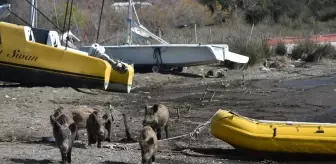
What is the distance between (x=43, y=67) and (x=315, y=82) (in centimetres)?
1012

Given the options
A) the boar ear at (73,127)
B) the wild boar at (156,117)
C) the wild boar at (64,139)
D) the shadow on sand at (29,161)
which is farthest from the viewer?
the wild boar at (156,117)

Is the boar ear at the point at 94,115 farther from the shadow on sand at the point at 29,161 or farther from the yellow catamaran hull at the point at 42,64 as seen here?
the yellow catamaran hull at the point at 42,64

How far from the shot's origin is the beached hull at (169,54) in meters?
28.0

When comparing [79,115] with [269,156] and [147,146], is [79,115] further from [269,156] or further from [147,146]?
[269,156]

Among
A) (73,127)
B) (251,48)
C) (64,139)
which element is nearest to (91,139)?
(73,127)

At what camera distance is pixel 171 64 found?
2822cm

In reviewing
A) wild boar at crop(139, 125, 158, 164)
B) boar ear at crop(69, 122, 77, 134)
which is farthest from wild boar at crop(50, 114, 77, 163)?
wild boar at crop(139, 125, 158, 164)

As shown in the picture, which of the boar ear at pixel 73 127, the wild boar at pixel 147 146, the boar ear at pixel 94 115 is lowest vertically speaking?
the wild boar at pixel 147 146

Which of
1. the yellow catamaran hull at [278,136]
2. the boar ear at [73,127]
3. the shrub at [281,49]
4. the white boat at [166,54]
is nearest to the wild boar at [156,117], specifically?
the yellow catamaran hull at [278,136]

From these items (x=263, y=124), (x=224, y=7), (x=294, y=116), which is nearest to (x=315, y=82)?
(x=294, y=116)

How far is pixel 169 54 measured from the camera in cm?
2814

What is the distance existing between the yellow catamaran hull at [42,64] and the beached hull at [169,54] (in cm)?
676

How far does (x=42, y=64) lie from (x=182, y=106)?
151 inches

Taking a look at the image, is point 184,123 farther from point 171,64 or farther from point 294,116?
point 171,64
